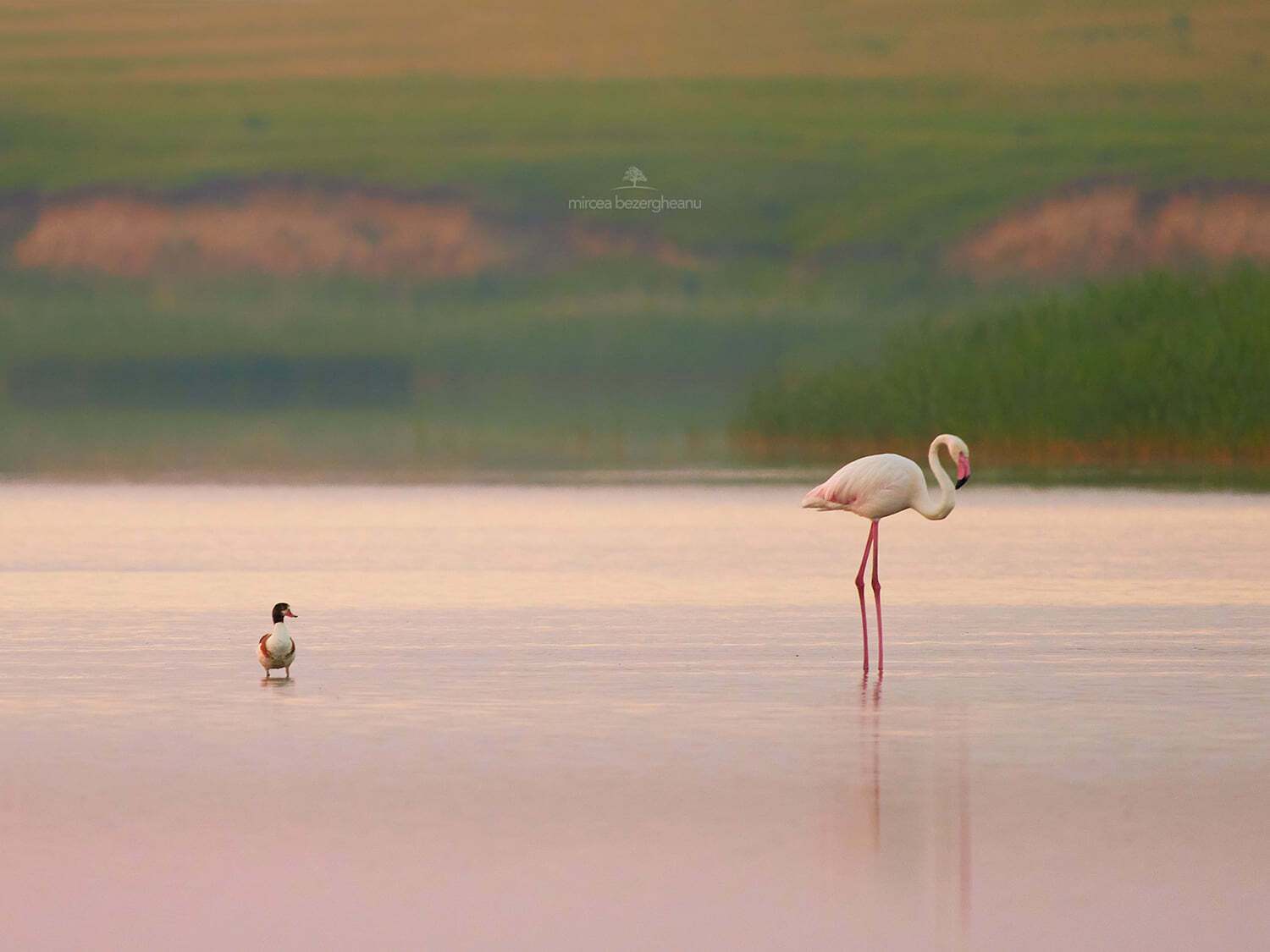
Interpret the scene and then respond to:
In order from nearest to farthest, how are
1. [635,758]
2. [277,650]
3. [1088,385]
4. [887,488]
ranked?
[635,758], [277,650], [887,488], [1088,385]

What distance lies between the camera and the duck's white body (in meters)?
10.2

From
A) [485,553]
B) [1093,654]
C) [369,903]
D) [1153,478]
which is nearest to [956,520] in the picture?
[485,553]

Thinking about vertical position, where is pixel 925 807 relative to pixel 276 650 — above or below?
below

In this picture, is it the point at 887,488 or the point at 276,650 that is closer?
the point at 276,650

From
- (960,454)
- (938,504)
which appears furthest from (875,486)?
(960,454)

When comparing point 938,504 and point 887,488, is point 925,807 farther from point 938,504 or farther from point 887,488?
point 938,504

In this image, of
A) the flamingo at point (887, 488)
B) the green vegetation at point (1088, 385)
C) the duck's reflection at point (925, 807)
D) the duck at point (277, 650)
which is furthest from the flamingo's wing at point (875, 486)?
the green vegetation at point (1088, 385)

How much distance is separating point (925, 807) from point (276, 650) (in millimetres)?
4056

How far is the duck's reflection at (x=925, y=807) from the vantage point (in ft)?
19.8

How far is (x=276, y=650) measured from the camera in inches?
403

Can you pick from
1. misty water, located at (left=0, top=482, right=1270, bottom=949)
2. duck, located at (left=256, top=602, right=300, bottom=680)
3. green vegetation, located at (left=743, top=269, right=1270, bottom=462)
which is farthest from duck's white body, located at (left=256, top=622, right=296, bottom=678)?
green vegetation, located at (left=743, top=269, right=1270, bottom=462)

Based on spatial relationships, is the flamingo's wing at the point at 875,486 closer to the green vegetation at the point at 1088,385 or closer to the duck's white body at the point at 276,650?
the duck's white body at the point at 276,650

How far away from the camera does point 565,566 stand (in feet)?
55.7

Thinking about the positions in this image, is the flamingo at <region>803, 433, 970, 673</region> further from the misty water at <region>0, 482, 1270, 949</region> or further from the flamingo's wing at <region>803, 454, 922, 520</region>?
the misty water at <region>0, 482, 1270, 949</region>
